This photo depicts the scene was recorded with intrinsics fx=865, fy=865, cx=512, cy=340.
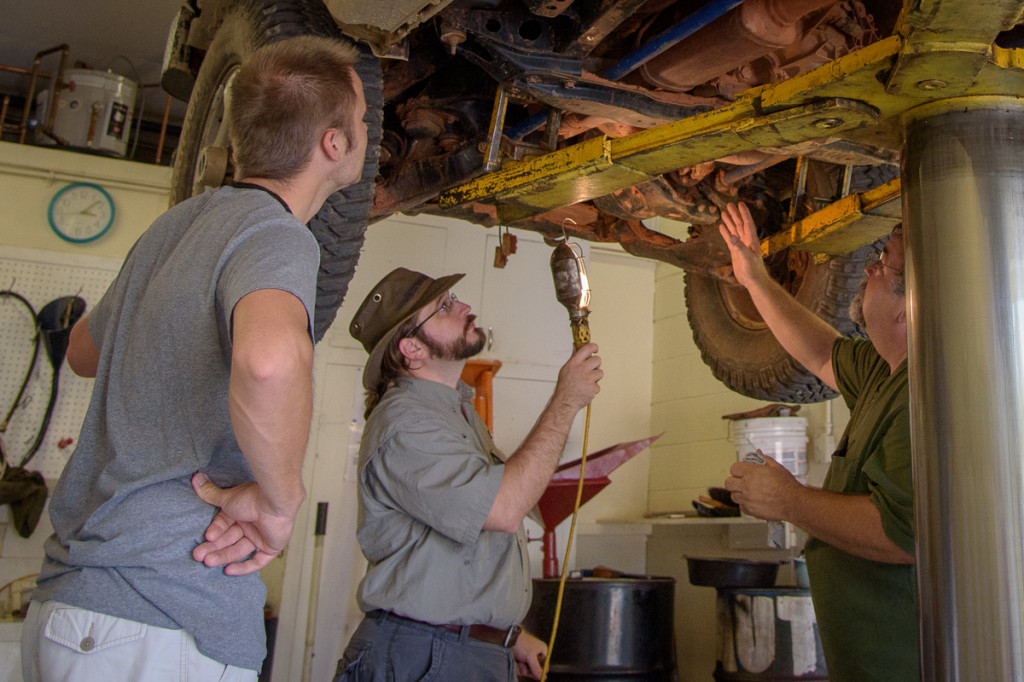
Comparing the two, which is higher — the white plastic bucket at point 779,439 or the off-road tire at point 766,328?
the off-road tire at point 766,328

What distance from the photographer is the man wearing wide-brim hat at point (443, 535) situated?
1909 mm

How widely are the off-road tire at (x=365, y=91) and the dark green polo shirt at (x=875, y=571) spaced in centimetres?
109

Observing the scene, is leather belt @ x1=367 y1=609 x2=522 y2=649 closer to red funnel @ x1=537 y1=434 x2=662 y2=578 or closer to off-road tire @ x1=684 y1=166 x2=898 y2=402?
red funnel @ x1=537 y1=434 x2=662 y2=578

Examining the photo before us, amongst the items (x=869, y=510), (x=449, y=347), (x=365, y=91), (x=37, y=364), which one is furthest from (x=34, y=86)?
(x=869, y=510)

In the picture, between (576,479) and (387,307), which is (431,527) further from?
(576,479)

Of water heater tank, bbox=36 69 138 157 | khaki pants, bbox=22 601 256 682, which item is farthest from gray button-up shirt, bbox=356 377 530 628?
water heater tank, bbox=36 69 138 157

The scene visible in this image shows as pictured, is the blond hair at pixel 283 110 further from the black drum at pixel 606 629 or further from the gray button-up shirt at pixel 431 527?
the black drum at pixel 606 629

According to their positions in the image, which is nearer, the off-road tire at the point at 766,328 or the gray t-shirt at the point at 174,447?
the gray t-shirt at the point at 174,447

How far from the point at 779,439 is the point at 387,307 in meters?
2.77

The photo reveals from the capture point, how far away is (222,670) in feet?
3.41

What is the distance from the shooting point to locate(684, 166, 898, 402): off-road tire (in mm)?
2322

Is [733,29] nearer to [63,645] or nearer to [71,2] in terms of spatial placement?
[63,645]

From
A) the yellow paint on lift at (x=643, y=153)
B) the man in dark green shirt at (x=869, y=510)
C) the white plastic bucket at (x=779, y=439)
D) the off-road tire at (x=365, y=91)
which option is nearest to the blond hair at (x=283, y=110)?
the off-road tire at (x=365, y=91)

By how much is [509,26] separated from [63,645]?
1316mm
